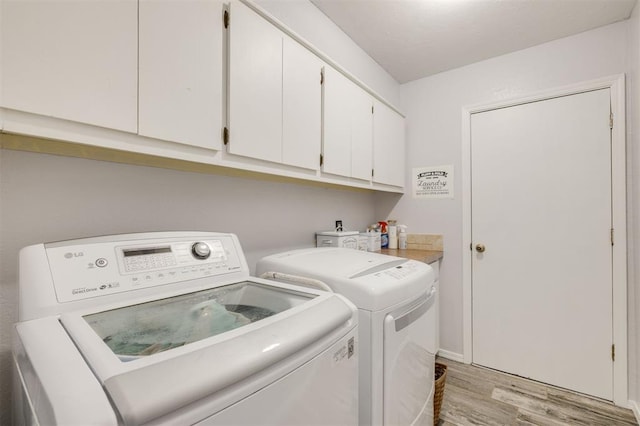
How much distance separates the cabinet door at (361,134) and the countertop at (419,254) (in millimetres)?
696

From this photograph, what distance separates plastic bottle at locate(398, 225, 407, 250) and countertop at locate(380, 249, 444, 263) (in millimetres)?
83

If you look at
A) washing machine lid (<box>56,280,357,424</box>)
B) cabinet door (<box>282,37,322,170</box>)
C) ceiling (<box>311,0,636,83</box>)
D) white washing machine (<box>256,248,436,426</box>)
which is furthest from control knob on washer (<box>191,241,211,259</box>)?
ceiling (<box>311,0,636,83</box>)

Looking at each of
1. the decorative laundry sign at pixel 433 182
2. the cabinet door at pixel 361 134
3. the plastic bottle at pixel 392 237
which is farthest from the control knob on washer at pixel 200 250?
the decorative laundry sign at pixel 433 182

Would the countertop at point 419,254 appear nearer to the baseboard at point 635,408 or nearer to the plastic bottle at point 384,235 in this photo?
the plastic bottle at point 384,235

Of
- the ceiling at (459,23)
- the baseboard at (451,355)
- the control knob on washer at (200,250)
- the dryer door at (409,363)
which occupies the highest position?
the ceiling at (459,23)

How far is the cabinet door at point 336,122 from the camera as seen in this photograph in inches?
65.7

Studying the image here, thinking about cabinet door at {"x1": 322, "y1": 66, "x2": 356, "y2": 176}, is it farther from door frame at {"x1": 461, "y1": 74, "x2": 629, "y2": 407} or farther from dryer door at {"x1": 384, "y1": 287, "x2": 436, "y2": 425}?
door frame at {"x1": 461, "y1": 74, "x2": 629, "y2": 407}

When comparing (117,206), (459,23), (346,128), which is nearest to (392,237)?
(346,128)

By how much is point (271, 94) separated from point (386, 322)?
1.11 m

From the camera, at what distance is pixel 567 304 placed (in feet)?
6.92

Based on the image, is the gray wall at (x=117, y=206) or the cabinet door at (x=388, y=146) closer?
the gray wall at (x=117, y=206)

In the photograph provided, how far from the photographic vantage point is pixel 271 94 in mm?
1316

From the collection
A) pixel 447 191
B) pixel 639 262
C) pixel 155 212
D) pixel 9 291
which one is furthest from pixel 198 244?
pixel 639 262

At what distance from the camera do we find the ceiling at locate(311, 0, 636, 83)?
5.89 ft
